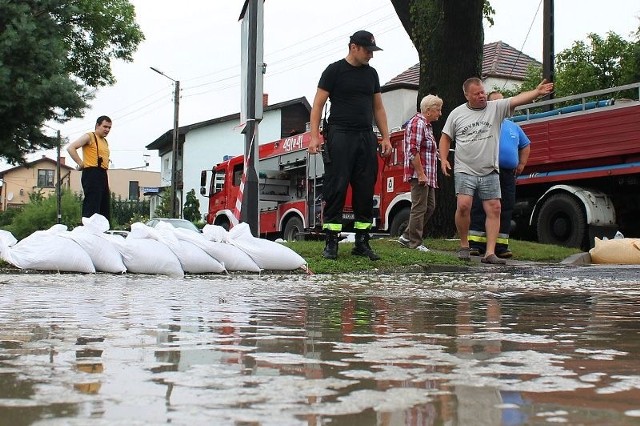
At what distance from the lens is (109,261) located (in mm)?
6734

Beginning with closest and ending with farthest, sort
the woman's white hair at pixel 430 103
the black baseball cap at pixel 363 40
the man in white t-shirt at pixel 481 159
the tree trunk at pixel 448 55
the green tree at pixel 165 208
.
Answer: the black baseball cap at pixel 363 40, the man in white t-shirt at pixel 481 159, the woman's white hair at pixel 430 103, the tree trunk at pixel 448 55, the green tree at pixel 165 208

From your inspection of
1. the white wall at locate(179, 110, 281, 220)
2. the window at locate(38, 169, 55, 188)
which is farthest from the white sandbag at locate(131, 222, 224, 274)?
the window at locate(38, 169, 55, 188)

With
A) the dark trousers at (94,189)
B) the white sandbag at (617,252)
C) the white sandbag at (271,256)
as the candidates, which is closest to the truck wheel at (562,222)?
the white sandbag at (617,252)

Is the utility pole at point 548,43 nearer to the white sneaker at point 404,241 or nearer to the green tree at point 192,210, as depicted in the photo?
the white sneaker at point 404,241

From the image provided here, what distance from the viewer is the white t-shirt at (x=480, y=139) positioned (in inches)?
322

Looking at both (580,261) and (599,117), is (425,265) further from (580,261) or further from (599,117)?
(599,117)

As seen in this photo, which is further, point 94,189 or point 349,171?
point 94,189

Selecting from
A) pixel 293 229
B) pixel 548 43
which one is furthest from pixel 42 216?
pixel 548 43

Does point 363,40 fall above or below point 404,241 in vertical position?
above

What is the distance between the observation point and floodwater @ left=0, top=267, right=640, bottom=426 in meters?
1.47

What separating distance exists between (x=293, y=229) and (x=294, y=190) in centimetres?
100

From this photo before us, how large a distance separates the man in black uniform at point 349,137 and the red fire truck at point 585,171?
664 centimetres

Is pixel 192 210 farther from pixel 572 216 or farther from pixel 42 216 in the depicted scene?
pixel 572 216

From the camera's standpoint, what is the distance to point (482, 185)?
8195mm
